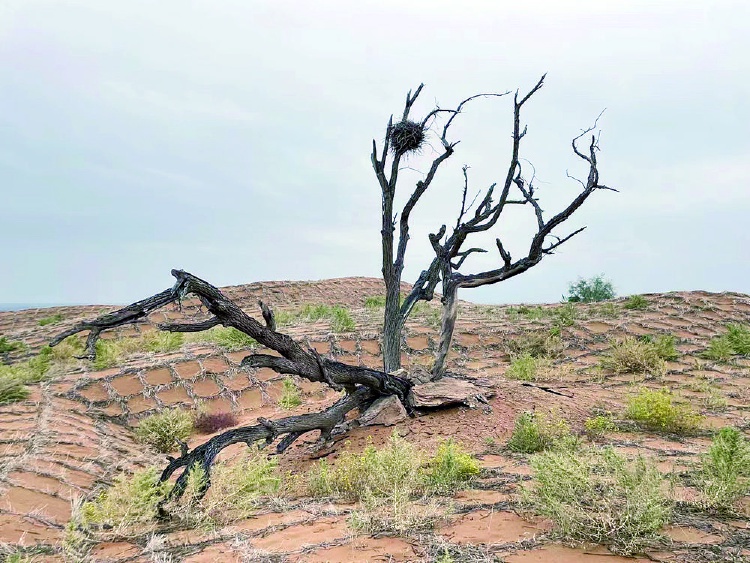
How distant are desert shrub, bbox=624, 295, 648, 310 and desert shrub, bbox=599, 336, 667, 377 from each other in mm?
5083

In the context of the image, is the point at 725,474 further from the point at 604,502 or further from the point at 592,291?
the point at 592,291

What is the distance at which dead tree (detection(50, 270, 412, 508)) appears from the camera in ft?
11.9

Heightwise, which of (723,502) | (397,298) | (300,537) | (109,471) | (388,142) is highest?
(388,142)

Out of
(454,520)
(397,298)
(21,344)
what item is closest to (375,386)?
(397,298)

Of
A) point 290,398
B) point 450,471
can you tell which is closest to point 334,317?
point 290,398

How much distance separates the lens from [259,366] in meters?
4.20

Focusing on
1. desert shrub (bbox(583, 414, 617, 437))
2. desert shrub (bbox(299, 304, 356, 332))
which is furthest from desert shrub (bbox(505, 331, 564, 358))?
Result: desert shrub (bbox(583, 414, 617, 437))

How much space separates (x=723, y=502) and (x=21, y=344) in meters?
14.4

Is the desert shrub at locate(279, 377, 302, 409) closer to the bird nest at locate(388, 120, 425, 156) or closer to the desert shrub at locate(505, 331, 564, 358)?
the bird nest at locate(388, 120, 425, 156)

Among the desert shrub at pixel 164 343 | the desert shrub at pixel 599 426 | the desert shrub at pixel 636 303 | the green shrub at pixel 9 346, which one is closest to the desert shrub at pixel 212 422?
the desert shrub at pixel 164 343

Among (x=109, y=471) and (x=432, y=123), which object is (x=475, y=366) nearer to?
(x=432, y=123)

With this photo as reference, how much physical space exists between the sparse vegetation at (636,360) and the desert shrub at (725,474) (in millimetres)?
5708

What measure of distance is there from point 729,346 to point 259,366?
360 inches

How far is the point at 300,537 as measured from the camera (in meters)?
3.09
